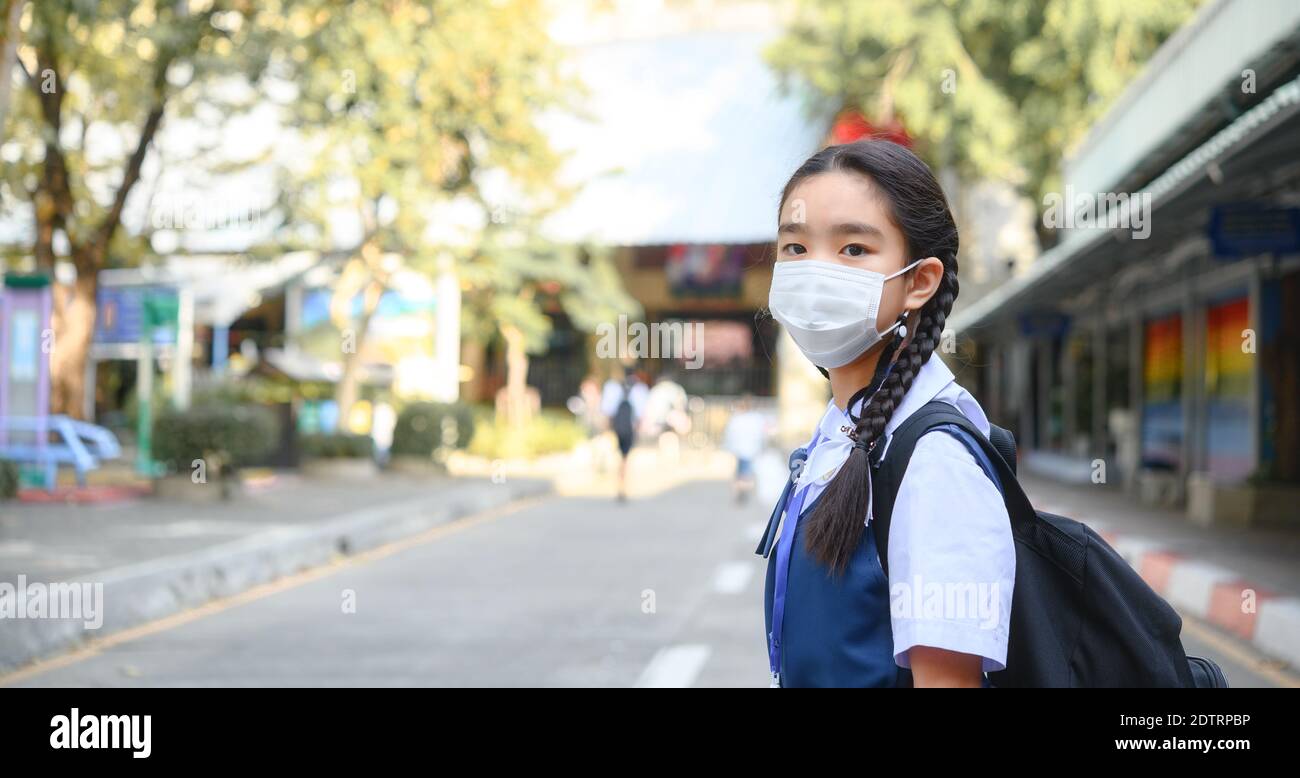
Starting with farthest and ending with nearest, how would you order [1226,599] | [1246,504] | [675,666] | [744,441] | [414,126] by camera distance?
[414,126]
[744,441]
[1246,504]
[1226,599]
[675,666]

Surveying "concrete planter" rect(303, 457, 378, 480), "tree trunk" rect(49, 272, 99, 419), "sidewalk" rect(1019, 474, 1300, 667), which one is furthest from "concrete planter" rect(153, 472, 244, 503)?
"sidewalk" rect(1019, 474, 1300, 667)

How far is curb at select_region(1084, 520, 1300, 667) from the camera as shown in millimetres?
7855

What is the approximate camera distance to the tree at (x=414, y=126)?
59.2 ft

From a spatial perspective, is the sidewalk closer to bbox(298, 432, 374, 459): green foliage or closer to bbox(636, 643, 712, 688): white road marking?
bbox(636, 643, 712, 688): white road marking

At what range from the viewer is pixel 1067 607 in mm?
1733

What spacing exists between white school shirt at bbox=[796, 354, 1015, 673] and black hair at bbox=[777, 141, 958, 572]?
7 centimetres

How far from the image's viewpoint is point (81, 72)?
17688mm

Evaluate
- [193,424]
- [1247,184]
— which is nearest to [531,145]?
[193,424]

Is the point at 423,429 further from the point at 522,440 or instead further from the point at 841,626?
the point at 841,626

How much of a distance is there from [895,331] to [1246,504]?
1364 centimetres

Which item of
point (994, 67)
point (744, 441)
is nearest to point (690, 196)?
point (994, 67)

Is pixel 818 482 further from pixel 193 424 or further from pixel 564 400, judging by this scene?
pixel 564 400

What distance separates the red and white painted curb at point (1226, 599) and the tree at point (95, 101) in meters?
10.2

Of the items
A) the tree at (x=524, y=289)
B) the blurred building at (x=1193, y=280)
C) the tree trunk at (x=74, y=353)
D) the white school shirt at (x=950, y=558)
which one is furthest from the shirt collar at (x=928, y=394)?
the tree at (x=524, y=289)
